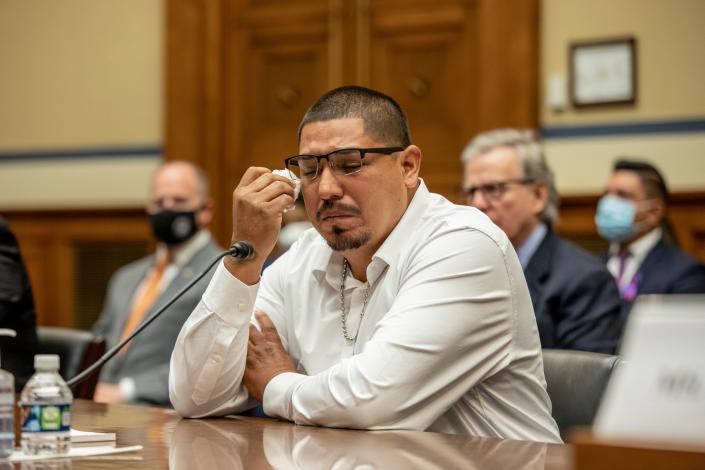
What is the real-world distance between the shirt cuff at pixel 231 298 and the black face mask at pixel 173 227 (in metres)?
2.18

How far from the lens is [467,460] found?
155 centimetres

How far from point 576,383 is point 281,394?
61cm

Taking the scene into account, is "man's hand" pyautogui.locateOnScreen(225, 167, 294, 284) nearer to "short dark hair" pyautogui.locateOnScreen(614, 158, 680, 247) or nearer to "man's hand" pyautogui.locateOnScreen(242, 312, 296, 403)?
"man's hand" pyautogui.locateOnScreen(242, 312, 296, 403)

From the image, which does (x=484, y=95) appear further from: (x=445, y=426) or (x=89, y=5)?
(x=445, y=426)

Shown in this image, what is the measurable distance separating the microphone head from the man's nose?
7.7 inches

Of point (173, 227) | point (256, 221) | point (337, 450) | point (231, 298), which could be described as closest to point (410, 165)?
point (256, 221)

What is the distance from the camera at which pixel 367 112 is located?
2342mm

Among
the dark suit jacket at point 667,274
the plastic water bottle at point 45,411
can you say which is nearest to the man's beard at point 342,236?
the plastic water bottle at point 45,411

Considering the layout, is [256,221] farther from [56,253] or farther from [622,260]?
[56,253]

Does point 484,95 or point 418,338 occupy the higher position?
point 484,95

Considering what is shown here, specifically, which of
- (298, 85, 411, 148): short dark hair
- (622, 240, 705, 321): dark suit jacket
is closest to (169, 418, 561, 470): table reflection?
(298, 85, 411, 148): short dark hair

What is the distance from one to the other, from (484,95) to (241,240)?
128 inches

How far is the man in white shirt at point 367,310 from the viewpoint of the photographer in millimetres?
2006

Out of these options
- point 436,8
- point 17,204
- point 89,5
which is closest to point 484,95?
point 436,8
